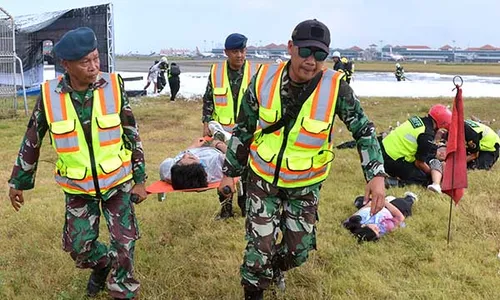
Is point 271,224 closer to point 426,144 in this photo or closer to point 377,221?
Result: point 377,221

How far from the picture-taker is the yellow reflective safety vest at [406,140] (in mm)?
6087

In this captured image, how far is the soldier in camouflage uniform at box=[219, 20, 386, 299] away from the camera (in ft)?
9.03

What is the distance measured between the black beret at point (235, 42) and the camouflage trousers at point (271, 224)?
189cm

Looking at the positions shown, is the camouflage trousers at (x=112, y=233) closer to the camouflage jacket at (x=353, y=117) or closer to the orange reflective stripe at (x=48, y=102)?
the orange reflective stripe at (x=48, y=102)

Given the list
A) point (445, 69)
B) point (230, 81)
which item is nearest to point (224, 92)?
point (230, 81)

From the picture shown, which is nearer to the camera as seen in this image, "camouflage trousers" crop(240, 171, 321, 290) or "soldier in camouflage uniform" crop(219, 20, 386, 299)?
"soldier in camouflage uniform" crop(219, 20, 386, 299)

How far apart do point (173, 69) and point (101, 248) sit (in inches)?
555

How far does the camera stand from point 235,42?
460cm

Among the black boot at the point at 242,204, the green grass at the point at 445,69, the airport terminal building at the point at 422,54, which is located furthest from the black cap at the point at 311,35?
the airport terminal building at the point at 422,54

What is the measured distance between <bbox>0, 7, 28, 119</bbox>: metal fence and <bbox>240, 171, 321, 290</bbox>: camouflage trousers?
1143cm

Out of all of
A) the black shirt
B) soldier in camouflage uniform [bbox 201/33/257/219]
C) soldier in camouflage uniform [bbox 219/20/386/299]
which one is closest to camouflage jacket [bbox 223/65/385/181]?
soldier in camouflage uniform [bbox 219/20/386/299]

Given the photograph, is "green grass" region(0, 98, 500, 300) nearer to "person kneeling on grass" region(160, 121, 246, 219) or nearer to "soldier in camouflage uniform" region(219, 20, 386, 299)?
"person kneeling on grass" region(160, 121, 246, 219)

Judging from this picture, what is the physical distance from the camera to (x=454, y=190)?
429 centimetres

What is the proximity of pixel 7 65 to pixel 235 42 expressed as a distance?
10571 mm
